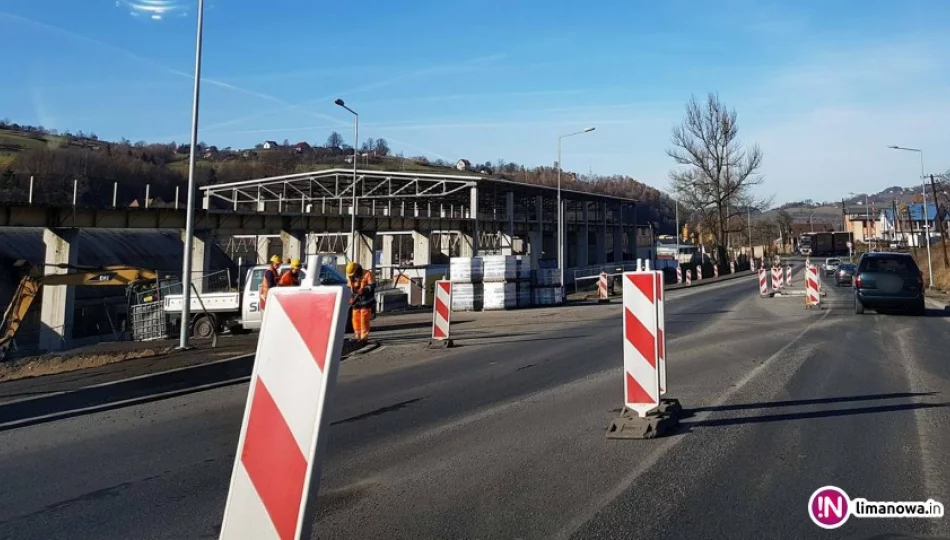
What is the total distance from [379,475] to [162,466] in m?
2.23

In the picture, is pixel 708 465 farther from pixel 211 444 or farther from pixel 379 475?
pixel 211 444

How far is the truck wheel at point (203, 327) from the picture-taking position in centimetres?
2169

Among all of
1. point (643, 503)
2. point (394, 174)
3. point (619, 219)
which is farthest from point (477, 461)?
point (619, 219)

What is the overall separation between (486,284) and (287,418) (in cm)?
2714

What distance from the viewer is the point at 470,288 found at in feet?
100

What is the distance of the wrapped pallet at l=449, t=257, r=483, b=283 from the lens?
30.7m

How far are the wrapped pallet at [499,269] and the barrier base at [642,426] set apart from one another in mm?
23152

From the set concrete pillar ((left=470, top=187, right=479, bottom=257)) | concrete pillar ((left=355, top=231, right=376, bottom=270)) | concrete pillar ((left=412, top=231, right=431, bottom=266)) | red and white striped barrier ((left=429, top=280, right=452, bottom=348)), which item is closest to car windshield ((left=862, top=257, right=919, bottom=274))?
red and white striped barrier ((left=429, top=280, right=452, bottom=348))

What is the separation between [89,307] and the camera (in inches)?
1446

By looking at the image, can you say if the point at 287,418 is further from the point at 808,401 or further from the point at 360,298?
the point at 360,298

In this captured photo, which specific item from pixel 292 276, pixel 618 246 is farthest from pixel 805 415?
pixel 618 246

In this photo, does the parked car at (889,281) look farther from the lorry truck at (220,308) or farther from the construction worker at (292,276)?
the construction worker at (292,276)

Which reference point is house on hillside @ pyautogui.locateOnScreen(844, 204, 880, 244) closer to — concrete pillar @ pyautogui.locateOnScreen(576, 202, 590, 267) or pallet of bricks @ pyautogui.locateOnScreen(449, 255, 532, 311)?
concrete pillar @ pyautogui.locateOnScreen(576, 202, 590, 267)

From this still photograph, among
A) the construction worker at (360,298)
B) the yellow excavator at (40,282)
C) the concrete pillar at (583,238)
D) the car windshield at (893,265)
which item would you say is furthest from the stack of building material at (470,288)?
the concrete pillar at (583,238)
